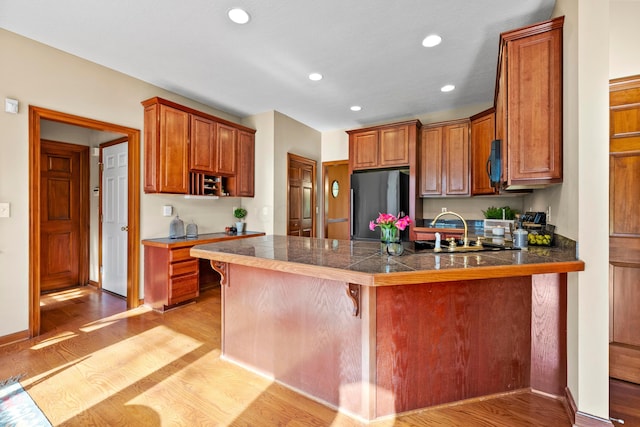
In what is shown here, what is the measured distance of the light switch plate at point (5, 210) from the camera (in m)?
2.42

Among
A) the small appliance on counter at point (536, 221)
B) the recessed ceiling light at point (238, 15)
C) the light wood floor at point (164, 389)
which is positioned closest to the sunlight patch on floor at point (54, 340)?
the light wood floor at point (164, 389)

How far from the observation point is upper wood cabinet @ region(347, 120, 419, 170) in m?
4.22

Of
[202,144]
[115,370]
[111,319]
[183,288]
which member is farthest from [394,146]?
[111,319]

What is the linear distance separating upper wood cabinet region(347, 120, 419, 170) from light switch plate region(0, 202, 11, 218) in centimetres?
A: 397

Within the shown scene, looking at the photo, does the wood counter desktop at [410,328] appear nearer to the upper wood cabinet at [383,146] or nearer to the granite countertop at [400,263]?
the granite countertop at [400,263]

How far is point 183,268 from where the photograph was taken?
11.2ft

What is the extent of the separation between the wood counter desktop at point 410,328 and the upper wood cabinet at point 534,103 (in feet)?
1.79

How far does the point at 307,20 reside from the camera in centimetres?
232

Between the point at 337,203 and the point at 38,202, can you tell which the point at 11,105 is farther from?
the point at 337,203

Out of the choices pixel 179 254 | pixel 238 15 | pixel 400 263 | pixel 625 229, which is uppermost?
pixel 238 15

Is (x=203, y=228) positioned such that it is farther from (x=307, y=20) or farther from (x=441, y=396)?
(x=441, y=396)

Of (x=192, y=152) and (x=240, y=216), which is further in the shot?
(x=240, y=216)

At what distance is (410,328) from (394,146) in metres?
3.23

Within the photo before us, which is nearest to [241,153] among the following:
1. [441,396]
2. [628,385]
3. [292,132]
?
[292,132]
